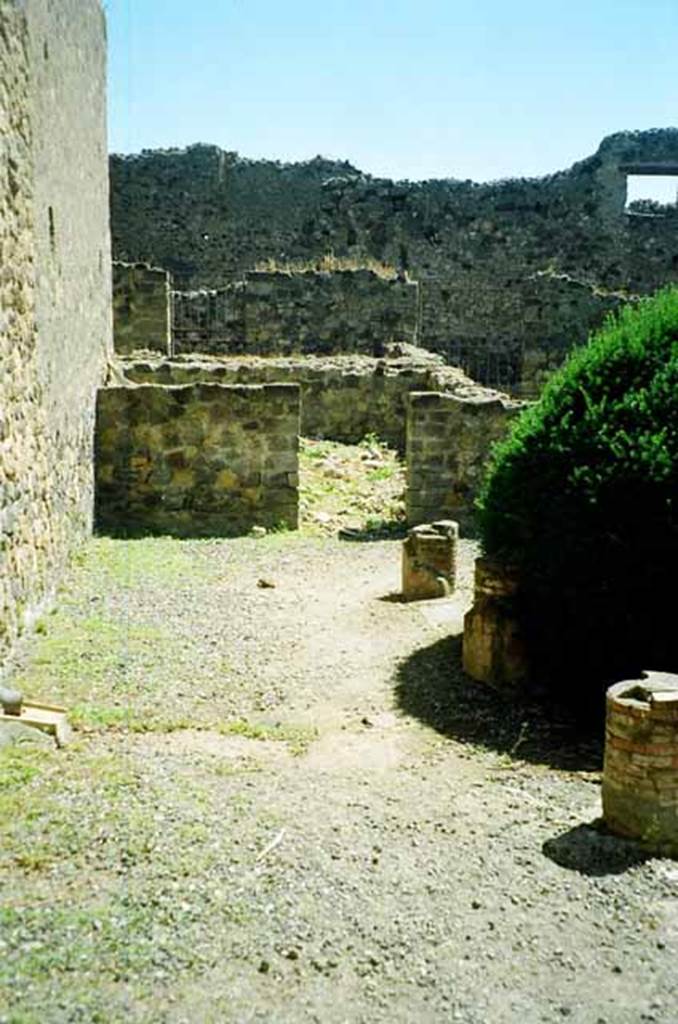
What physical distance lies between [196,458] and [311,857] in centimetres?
810

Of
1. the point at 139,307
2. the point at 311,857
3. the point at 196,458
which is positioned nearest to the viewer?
the point at 311,857

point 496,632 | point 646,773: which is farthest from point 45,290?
point 646,773

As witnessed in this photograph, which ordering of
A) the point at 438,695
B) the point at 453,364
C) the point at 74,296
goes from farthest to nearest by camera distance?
the point at 453,364
the point at 74,296
the point at 438,695

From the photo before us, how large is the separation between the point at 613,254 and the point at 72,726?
2399 centimetres

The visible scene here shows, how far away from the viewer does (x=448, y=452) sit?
12562 mm

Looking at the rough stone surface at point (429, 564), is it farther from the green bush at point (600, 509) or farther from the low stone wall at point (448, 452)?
the low stone wall at point (448, 452)

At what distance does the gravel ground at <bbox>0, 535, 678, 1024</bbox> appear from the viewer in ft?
11.9

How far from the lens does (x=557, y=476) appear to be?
6.83 m

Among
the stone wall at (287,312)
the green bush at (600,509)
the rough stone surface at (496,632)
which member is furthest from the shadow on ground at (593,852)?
the stone wall at (287,312)

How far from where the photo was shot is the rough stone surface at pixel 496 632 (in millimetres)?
7281

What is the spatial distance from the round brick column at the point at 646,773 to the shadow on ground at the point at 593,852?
0.08 m

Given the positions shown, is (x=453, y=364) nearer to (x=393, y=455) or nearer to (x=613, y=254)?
(x=613, y=254)

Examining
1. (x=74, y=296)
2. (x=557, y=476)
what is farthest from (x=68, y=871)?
(x=74, y=296)

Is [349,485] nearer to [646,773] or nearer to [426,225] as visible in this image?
[646,773]
